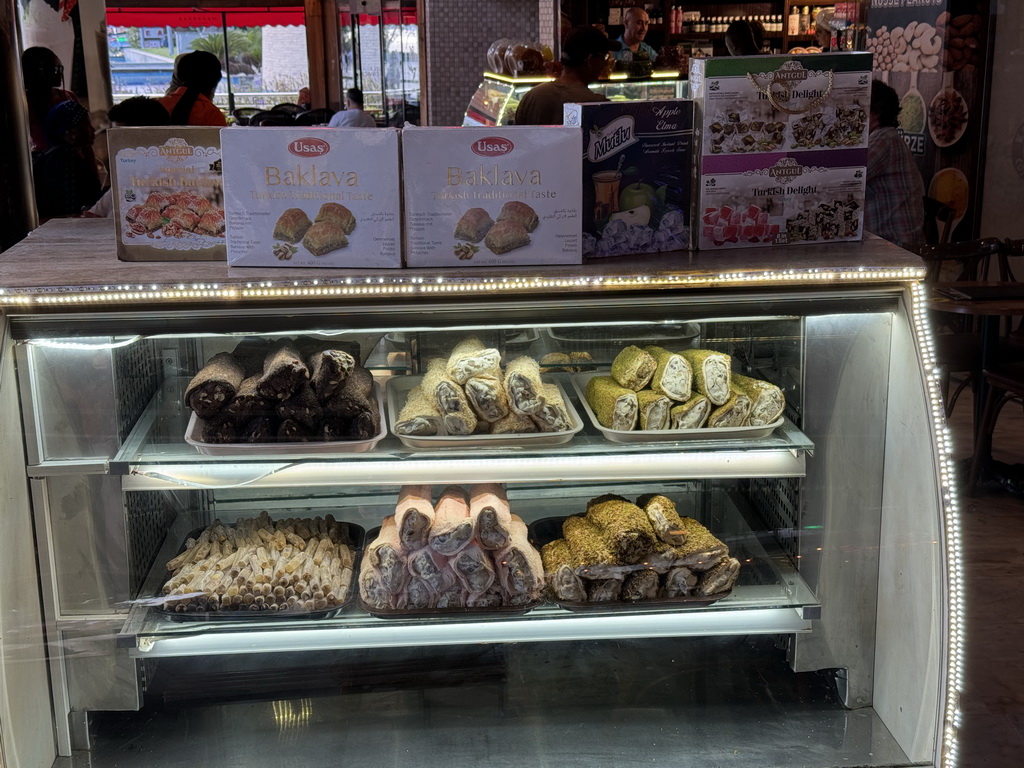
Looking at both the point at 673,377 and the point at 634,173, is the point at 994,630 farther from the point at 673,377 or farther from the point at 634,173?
the point at 634,173

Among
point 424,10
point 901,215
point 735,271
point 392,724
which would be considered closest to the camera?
point 735,271

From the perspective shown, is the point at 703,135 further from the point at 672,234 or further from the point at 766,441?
the point at 766,441

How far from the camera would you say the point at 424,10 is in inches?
236

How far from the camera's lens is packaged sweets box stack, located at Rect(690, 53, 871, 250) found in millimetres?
2115

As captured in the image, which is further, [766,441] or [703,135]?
[766,441]

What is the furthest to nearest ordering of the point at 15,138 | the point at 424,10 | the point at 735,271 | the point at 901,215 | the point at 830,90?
the point at 424,10, the point at 901,215, the point at 15,138, the point at 830,90, the point at 735,271

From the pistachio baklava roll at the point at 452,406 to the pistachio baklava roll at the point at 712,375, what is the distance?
0.54 metres

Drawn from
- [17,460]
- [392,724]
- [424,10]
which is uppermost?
[424,10]

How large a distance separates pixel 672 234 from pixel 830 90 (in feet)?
1.51

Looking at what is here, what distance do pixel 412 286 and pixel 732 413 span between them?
0.82 m

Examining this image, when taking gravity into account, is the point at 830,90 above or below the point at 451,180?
above

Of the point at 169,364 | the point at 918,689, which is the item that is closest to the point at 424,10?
the point at 169,364

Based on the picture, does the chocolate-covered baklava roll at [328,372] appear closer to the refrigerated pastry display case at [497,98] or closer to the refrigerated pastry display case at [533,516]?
the refrigerated pastry display case at [533,516]

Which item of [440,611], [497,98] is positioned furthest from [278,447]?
[497,98]
